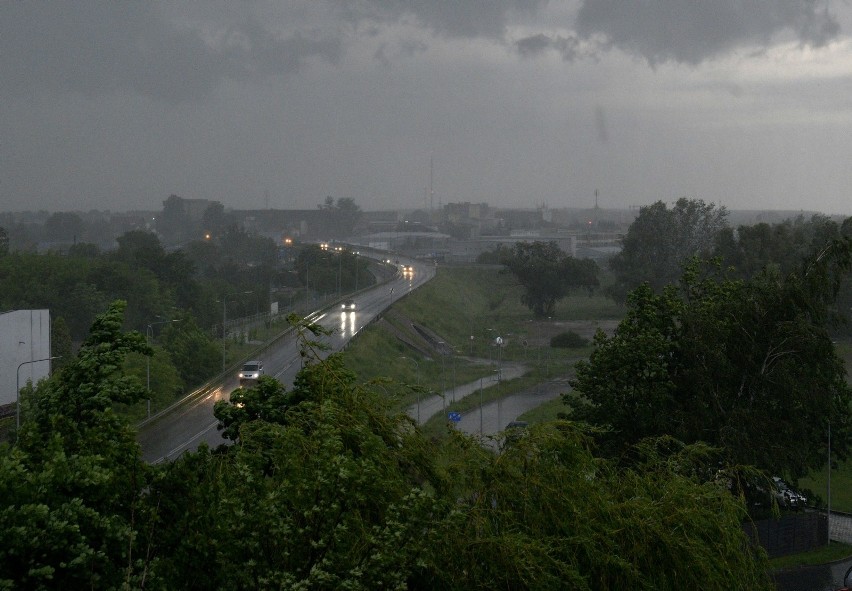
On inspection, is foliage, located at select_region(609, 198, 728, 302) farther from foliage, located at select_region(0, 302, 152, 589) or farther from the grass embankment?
foliage, located at select_region(0, 302, 152, 589)

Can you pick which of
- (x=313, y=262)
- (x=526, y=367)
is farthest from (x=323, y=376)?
(x=313, y=262)

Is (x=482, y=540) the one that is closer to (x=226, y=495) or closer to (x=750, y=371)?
(x=226, y=495)

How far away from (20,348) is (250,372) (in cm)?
671

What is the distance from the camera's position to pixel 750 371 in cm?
1395

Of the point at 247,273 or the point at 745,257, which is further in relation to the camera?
the point at 247,273

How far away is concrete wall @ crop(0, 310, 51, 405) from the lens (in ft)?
79.3

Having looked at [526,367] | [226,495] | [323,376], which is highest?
[323,376]

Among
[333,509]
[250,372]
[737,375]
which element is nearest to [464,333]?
[250,372]

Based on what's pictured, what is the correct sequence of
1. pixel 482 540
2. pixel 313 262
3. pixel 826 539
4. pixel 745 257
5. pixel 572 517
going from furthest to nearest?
pixel 313 262 → pixel 745 257 → pixel 826 539 → pixel 572 517 → pixel 482 540

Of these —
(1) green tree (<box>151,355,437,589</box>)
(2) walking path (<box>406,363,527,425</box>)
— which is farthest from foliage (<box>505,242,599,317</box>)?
(1) green tree (<box>151,355,437,589</box>)

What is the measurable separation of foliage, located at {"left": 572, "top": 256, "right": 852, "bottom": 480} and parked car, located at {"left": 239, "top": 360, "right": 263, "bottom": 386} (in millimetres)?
15479

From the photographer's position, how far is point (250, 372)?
2822 cm

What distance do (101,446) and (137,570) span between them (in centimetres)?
111

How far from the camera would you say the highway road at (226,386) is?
20344mm
